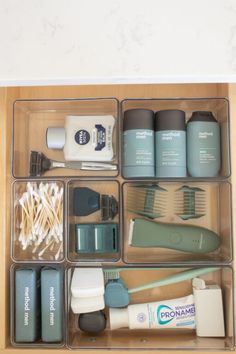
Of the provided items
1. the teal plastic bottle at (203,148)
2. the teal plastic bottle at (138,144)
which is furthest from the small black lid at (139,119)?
the teal plastic bottle at (203,148)

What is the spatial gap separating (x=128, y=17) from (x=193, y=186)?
1.81 ft

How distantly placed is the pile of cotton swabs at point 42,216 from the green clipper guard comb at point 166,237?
8.9 inches

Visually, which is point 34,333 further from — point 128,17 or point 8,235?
point 128,17

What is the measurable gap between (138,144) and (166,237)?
29cm

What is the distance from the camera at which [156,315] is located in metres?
1.41

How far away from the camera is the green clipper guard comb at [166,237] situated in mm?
1405

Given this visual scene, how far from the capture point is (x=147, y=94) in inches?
59.8

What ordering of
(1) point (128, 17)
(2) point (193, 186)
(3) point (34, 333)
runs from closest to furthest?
(1) point (128, 17)
(3) point (34, 333)
(2) point (193, 186)

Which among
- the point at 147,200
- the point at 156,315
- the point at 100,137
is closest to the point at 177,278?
the point at 156,315

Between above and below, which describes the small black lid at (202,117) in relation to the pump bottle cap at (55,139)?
above

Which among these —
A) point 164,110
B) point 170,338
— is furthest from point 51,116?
point 170,338

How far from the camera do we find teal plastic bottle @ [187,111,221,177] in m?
1.38

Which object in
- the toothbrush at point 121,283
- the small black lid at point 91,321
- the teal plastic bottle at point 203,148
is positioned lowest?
the small black lid at point 91,321

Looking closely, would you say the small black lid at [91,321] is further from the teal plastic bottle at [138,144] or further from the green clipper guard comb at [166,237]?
the teal plastic bottle at [138,144]
